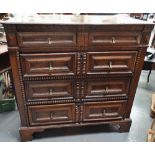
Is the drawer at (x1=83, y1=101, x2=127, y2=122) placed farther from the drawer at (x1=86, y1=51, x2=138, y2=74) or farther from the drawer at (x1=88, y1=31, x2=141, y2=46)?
the drawer at (x1=88, y1=31, x2=141, y2=46)

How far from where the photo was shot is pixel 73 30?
1.19m

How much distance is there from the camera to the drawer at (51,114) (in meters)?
1.48

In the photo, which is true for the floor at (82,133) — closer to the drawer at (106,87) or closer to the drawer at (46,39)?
the drawer at (106,87)

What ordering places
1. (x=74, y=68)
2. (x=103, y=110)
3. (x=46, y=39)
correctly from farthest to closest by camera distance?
(x=103, y=110), (x=74, y=68), (x=46, y=39)

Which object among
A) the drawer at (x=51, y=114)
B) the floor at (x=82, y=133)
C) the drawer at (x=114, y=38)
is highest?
the drawer at (x=114, y=38)

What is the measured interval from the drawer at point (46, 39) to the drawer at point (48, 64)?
8 centimetres

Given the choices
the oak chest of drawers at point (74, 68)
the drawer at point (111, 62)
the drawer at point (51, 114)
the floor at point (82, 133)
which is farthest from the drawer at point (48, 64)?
the floor at point (82, 133)

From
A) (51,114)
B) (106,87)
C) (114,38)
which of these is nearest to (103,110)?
(106,87)

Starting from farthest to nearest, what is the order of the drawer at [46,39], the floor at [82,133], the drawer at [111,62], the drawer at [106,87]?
the floor at [82,133] → the drawer at [106,87] → the drawer at [111,62] → the drawer at [46,39]

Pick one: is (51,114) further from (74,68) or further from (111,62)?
(111,62)

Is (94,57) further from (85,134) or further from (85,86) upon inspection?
(85,134)

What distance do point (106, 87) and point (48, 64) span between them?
493 millimetres

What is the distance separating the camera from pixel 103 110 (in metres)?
1.58

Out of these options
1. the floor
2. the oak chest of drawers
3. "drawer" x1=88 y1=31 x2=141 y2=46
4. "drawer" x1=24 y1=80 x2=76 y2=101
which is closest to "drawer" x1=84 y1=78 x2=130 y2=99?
the oak chest of drawers
